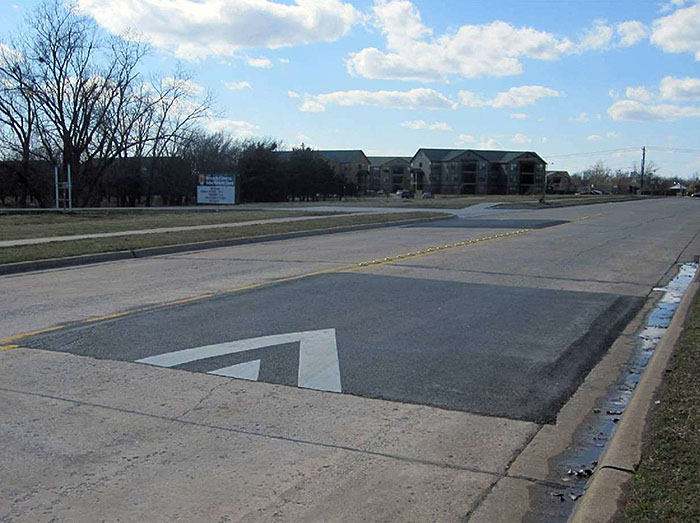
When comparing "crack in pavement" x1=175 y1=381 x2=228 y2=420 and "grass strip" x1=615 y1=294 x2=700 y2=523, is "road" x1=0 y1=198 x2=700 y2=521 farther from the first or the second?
"grass strip" x1=615 y1=294 x2=700 y2=523

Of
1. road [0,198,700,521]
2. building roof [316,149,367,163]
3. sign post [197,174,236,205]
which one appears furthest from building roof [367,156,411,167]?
road [0,198,700,521]

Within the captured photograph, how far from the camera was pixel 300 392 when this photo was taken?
5.88 meters

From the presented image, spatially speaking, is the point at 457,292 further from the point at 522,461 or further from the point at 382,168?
the point at 382,168

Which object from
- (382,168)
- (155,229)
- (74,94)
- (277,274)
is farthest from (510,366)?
(382,168)

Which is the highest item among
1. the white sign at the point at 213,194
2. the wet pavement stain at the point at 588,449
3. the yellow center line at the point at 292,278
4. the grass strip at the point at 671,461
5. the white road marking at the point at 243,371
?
the white sign at the point at 213,194

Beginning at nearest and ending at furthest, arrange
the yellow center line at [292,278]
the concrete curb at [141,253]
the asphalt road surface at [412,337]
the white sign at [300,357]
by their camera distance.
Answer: the asphalt road surface at [412,337], the white sign at [300,357], the yellow center line at [292,278], the concrete curb at [141,253]

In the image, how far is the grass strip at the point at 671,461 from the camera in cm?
347

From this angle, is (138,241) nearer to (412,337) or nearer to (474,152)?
(412,337)

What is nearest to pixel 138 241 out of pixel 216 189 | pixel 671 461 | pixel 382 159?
pixel 671 461

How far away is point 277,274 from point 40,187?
52.1 m

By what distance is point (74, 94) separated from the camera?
55.8m

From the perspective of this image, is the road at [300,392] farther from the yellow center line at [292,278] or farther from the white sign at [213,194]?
the white sign at [213,194]

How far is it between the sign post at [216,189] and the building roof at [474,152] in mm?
100820

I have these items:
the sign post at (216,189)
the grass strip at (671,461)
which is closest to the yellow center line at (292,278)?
the grass strip at (671,461)
